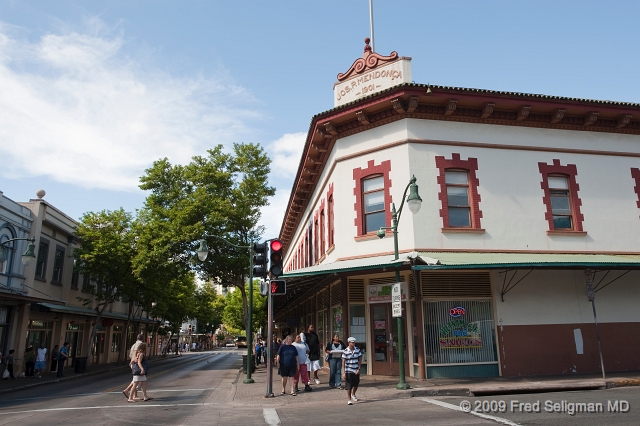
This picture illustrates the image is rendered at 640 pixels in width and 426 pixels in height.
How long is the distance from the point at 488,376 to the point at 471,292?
2674 millimetres

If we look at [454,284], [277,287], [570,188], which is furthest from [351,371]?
[570,188]

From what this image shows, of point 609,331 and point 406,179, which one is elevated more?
point 406,179

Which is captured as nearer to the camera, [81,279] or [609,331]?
[609,331]

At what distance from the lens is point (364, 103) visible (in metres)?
17.6

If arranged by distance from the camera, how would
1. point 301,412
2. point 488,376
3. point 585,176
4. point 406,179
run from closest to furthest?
point 301,412
point 488,376
point 406,179
point 585,176

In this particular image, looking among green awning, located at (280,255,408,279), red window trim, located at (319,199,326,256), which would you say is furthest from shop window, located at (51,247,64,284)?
green awning, located at (280,255,408,279)

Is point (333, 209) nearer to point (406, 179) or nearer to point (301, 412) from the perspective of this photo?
point (406, 179)

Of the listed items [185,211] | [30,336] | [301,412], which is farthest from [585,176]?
[30,336]

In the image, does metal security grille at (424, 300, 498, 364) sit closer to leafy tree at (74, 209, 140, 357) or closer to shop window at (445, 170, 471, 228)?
shop window at (445, 170, 471, 228)

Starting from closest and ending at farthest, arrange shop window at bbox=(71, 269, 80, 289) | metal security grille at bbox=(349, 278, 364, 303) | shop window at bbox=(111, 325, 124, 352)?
metal security grille at bbox=(349, 278, 364, 303) < shop window at bbox=(71, 269, 80, 289) < shop window at bbox=(111, 325, 124, 352)

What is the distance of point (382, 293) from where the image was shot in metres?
17.0

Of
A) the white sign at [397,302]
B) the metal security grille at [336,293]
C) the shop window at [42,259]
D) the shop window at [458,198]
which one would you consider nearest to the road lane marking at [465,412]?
the white sign at [397,302]

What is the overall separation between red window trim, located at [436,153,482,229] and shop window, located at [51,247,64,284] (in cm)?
2505

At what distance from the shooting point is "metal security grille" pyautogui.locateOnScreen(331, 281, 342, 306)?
59.7 ft
